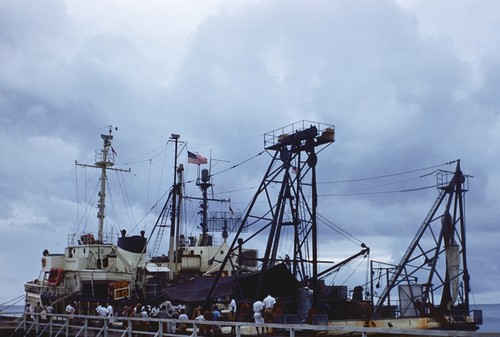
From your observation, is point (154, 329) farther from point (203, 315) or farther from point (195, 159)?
point (195, 159)

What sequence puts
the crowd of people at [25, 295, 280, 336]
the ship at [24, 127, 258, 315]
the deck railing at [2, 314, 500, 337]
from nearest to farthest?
the deck railing at [2, 314, 500, 337]
the crowd of people at [25, 295, 280, 336]
the ship at [24, 127, 258, 315]

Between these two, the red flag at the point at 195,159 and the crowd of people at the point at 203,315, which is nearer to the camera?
the crowd of people at the point at 203,315

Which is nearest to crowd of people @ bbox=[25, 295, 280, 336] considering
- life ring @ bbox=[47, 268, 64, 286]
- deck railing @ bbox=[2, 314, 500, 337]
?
deck railing @ bbox=[2, 314, 500, 337]

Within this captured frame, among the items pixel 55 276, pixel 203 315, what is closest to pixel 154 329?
pixel 203 315

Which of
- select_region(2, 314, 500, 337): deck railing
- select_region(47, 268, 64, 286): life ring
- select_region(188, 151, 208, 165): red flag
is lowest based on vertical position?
select_region(2, 314, 500, 337): deck railing

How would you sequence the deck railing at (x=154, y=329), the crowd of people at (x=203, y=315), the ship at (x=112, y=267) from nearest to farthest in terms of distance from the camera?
the deck railing at (x=154, y=329) < the crowd of people at (x=203, y=315) < the ship at (x=112, y=267)

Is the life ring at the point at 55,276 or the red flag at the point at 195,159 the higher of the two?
the red flag at the point at 195,159

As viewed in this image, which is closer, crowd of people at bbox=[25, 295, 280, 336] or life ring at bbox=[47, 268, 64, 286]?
crowd of people at bbox=[25, 295, 280, 336]

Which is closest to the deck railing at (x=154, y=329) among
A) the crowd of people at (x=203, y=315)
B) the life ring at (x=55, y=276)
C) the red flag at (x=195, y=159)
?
the crowd of people at (x=203, y=315)

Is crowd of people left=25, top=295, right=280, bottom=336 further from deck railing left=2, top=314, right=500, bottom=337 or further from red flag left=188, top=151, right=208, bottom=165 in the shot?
red flag left=188, top=151, right=208, bottom=165

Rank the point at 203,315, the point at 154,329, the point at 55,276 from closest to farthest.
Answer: the point at 203,315, the point at 154,329, the point at 55,276

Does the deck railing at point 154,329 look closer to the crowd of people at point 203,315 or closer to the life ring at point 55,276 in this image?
the crowd of people at point 203,315

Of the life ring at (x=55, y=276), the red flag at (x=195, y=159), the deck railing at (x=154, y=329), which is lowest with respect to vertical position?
the deck railing at (x=154, y=329)

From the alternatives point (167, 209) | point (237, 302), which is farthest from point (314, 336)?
point (167, 209)
